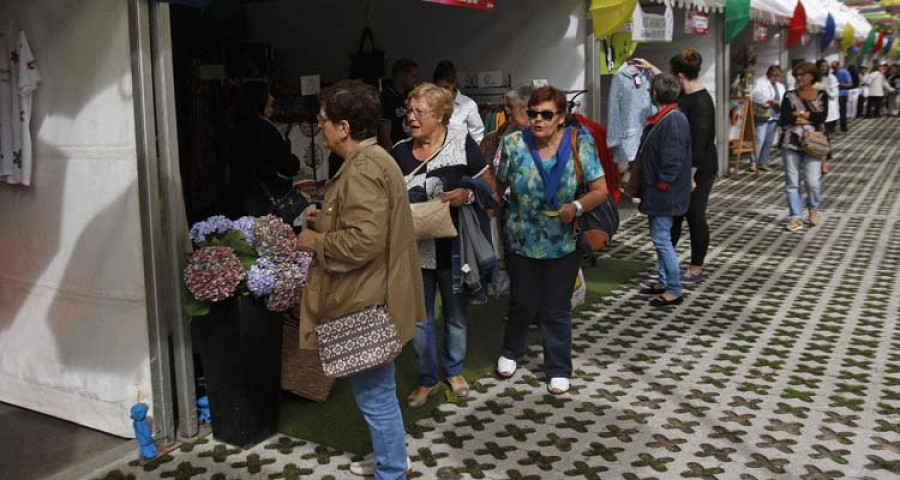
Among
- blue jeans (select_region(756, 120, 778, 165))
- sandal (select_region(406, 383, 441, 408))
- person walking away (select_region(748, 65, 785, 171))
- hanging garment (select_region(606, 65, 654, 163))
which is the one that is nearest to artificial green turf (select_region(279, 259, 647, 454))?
sandal (select_region(406, 383, 441, 408))

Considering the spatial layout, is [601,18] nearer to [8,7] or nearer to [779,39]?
[8,7]

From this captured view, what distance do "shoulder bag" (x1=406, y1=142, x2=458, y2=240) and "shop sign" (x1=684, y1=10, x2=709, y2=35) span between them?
310 inches

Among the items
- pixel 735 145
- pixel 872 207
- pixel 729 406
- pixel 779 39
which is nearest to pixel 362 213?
pixel 729 406

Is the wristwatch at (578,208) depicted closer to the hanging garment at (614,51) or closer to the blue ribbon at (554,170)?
the blue ribbon at (554,170)

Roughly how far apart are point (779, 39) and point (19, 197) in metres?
15.4

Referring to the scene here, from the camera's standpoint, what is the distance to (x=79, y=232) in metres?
4.18

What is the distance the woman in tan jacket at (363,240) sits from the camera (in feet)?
10.0

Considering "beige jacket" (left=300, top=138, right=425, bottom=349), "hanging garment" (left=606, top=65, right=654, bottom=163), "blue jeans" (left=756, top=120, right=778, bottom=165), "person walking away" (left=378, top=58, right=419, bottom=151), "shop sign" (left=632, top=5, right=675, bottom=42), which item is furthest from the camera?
"blue jeans" (left=756, top=120, right=778, bottom=165)

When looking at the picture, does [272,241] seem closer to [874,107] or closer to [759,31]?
[759,31]

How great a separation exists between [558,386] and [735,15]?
27.0 feet

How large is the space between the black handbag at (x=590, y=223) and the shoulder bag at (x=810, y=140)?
5105mm

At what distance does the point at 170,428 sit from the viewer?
4148 mm

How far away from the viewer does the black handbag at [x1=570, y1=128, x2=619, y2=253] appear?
4.48m

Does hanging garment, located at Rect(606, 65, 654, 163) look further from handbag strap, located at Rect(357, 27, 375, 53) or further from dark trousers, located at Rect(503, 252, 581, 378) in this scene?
dark trousers, located at Rect(503, 252, 581, 378)
